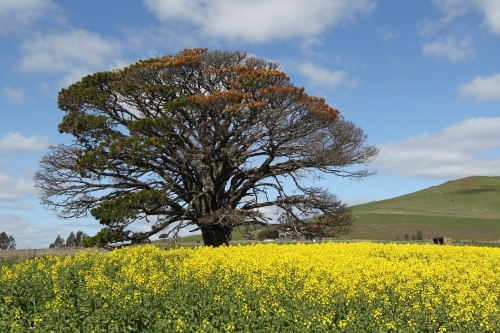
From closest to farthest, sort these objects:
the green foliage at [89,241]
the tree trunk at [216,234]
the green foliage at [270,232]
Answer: the green foliage at [89,241] < the green foliage at [270,232] < the tree trunk at [216,234]

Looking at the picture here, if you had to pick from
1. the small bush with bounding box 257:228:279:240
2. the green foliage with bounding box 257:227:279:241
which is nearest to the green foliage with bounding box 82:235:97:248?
the green foliage with bounding box 257:227:279:241

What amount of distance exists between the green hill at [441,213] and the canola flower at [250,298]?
41.1 meters

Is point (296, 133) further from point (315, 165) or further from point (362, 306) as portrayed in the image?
point (362, 306)

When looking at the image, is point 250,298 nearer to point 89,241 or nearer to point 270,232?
point 89,241

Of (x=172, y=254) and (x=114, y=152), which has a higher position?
(x=114, y=152)

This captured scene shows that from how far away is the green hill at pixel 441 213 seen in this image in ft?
198

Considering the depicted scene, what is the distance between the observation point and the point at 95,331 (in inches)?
295

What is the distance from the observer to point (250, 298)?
9.10 meters

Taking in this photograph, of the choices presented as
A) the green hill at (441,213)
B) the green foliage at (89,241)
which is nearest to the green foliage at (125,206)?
the green foliage at (89,241)

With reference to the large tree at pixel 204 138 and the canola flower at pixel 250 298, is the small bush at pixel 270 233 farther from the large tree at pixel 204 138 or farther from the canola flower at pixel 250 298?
the canola flower at pixel 250 298

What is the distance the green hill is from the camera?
60.5 m

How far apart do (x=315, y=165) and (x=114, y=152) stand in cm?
962

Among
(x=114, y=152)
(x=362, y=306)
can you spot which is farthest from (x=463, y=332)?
(x=114, y=152)

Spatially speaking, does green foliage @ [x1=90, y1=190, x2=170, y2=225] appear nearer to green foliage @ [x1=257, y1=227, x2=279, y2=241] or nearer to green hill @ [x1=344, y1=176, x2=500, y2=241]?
green foliage @ [x1=257, y1=227, x2=279, y2=241]
